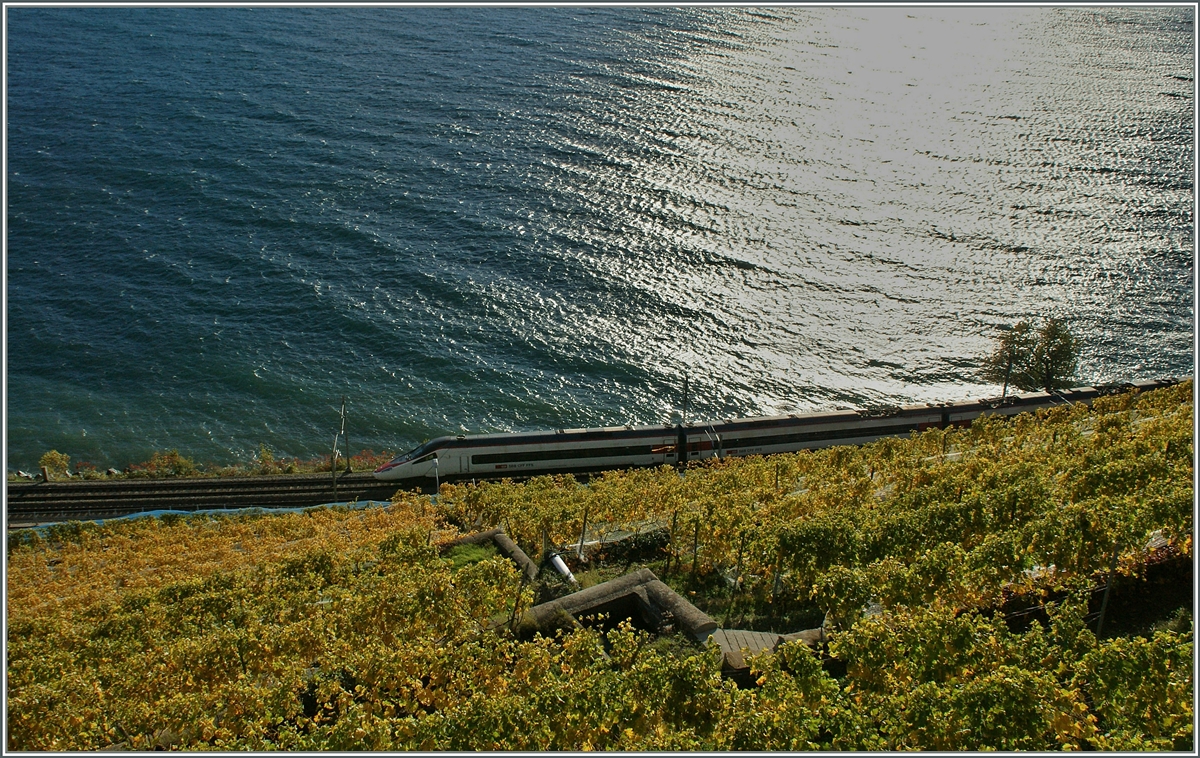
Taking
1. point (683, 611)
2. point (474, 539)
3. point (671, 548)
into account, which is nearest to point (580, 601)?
point (683, 611)

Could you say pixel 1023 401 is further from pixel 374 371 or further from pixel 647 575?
pixel 374 371

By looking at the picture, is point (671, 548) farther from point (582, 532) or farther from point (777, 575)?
point (777, 575)

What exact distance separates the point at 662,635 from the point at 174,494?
37.6 meters

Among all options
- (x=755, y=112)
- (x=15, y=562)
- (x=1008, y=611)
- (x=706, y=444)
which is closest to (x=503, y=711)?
(x=1008, y=611)

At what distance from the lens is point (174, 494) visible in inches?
2096

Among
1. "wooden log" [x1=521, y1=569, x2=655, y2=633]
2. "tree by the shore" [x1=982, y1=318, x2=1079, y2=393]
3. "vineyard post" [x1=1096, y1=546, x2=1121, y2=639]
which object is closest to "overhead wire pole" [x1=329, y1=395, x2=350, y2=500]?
"wooden log" [x1=521, y1=569, x2=655, y2=633]

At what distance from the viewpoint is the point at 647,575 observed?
31922mm

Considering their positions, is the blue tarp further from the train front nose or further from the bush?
the bush

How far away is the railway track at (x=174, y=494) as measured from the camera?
51.5 meters

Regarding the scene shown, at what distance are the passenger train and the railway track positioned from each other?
272 cm

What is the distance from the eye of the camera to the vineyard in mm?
19312

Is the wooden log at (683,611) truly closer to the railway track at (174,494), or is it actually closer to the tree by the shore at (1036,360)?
the railway track at (174,494)

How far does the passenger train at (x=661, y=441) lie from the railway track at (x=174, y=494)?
2720mm

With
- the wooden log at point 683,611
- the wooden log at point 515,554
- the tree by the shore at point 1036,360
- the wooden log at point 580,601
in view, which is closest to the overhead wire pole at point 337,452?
the wooden log at point 515,554
